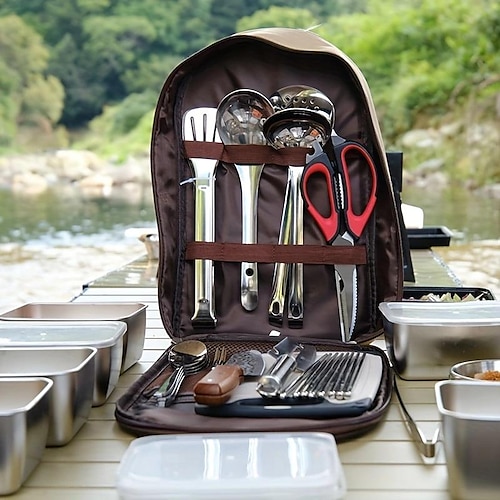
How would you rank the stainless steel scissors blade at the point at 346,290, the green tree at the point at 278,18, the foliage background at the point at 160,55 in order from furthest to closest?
the foliage background at the point at 160,55 < the green tree at the point at 278,18 < the stainless steel scissors blade at the point at 346,290

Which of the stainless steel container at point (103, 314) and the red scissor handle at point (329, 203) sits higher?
the red scissor handle at point (329, 203)

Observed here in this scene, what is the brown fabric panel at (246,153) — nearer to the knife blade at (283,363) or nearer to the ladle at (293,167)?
the ladle at (293,167)

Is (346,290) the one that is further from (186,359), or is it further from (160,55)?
(160,55)

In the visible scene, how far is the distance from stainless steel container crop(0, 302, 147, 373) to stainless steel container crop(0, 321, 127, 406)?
0.05 m

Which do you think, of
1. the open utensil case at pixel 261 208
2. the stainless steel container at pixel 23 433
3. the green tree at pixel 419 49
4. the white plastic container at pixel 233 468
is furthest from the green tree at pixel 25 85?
the white plastic container at pixel 233 468

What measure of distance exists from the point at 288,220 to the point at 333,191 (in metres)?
0.06

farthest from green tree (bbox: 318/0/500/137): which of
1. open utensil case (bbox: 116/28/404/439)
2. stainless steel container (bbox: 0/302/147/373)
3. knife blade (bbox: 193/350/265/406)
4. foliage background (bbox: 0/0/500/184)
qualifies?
knife blade (bbox: 193/350/265/406)

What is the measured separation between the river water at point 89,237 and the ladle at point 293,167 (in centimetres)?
134

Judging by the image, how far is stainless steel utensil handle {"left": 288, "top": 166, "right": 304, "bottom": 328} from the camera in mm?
943

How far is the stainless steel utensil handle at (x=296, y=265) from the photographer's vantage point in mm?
943

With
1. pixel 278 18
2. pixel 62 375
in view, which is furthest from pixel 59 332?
pixel 278 18

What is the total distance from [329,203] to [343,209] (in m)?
0.02

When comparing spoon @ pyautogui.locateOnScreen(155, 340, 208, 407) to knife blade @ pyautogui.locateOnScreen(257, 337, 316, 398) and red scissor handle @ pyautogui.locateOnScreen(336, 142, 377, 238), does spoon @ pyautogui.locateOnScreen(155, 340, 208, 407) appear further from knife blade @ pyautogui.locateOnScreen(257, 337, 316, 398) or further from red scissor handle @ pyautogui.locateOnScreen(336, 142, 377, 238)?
red scissor handle @ pyautogui.locateOnScreen(336, 142, 377, 238)

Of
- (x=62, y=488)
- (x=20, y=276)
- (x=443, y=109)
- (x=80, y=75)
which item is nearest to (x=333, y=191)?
(x=62, y=488)
